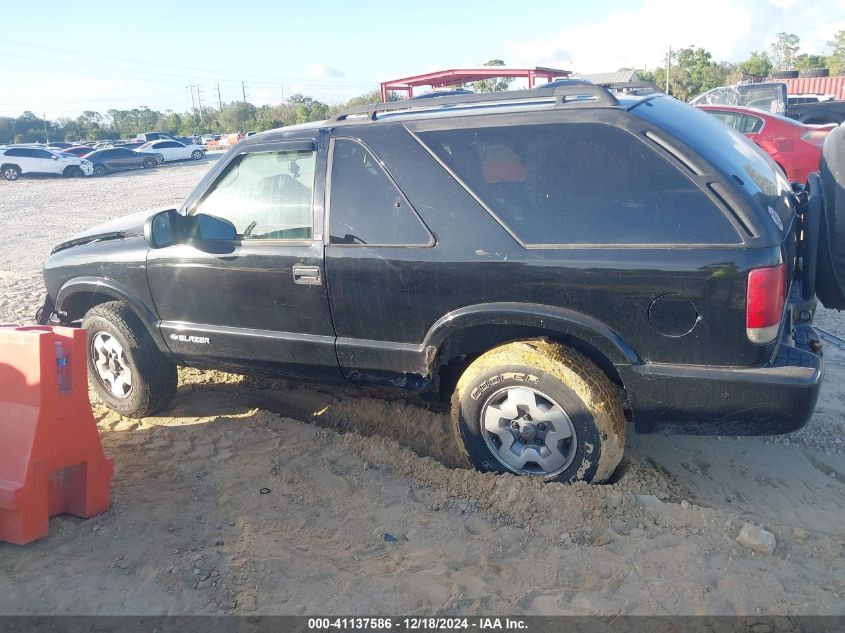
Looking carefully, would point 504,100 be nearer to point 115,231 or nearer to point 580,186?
point 580,186

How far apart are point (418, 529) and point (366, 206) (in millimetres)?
1658

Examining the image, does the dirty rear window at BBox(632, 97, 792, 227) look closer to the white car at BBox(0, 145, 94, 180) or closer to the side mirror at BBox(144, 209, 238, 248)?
the side mirror at BBox(144, 209, 238, 248)

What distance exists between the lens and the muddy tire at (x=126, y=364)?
452 cm

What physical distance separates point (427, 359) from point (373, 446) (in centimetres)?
74

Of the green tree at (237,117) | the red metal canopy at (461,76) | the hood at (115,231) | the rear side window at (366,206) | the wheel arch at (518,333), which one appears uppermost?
the green tree at (237,117)

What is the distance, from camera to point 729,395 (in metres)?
3.03

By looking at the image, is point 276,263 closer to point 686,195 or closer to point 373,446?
point 373,446

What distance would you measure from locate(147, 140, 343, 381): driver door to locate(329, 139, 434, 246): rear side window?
109 millimetres

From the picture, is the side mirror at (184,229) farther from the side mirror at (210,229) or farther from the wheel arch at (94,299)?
Answer: the wheel arch at (94,299)

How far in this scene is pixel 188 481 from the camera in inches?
150

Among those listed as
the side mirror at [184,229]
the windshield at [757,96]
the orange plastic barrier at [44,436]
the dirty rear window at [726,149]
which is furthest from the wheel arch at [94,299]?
the windshield at [757,96]

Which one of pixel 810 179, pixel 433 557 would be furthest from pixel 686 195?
pixel 433 557

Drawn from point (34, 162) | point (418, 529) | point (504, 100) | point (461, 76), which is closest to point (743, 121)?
point (461, 76)

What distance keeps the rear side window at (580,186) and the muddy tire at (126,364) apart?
2.40 metres
